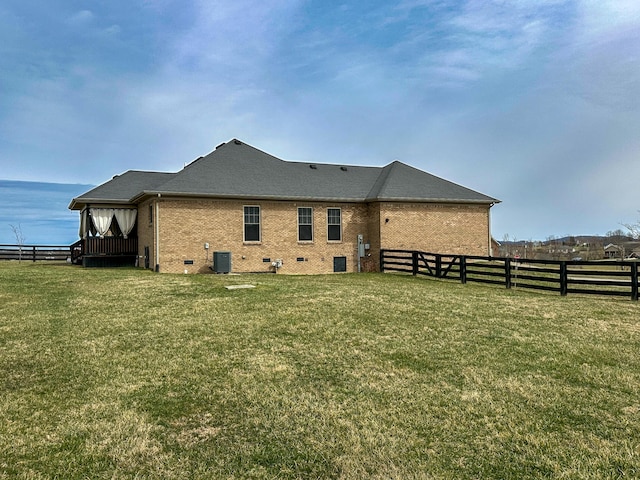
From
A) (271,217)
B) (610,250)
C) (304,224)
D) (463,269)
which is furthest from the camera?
(610,250)

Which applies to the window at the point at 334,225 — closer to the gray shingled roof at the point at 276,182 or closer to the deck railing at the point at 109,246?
the gray shingled roof at the point at 276,182

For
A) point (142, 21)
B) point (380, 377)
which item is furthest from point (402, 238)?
point (380, 377)

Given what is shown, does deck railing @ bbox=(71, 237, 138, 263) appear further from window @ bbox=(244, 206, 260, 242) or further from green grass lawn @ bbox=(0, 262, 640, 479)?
green grass lawn @ bbox=(0, 262, 640, 479)

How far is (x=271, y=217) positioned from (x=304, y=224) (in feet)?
5.97

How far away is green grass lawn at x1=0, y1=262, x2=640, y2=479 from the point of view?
3.65 meters

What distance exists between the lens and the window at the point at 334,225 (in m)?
22.8

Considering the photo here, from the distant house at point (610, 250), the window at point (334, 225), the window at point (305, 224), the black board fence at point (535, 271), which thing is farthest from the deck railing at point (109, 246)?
the distant house at point (610, 250)

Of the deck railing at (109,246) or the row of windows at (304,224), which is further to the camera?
the deck railing at (109,246)

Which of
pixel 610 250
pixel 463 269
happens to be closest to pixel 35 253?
pixel 463 269

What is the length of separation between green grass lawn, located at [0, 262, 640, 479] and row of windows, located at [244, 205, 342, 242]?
37.2ft

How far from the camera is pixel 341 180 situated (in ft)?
80.8

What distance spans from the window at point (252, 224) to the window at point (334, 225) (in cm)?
381

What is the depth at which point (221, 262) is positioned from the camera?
19.8 meters

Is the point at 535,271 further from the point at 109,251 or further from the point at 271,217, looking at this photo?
the point at 109,251
